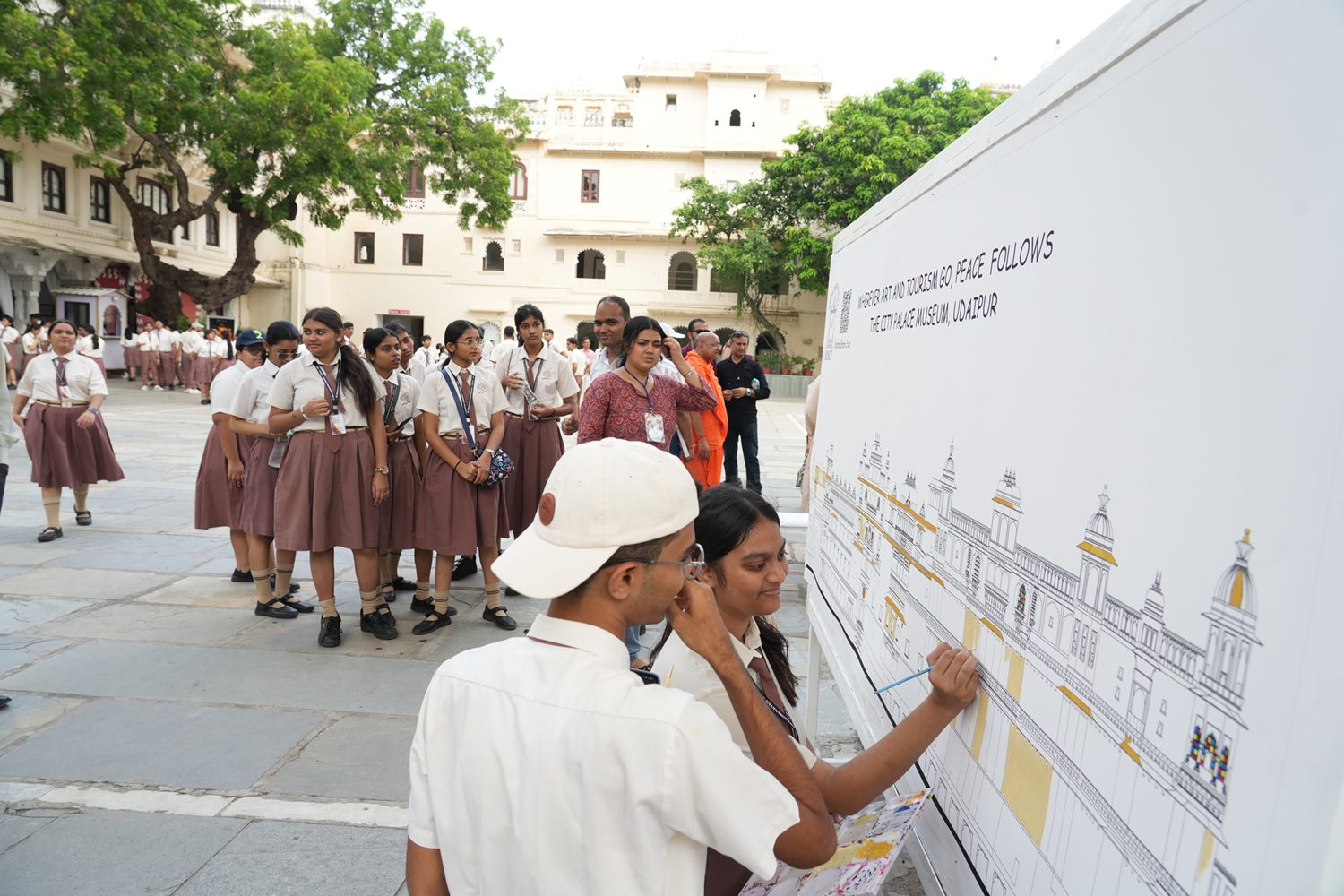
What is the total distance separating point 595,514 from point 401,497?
13.1 feet

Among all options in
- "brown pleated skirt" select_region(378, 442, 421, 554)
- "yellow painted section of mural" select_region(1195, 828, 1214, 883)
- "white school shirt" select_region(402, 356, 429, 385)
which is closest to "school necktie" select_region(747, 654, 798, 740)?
"yellow painted section of mural" select_region(1195, 828, 1214, 883)

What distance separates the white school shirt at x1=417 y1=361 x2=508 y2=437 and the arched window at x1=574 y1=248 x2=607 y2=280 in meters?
29.2

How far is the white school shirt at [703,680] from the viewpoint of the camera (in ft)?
5.04

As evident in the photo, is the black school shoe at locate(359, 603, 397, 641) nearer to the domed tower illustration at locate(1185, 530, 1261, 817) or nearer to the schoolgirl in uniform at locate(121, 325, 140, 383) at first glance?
the domed tower illustration at locate(1185, 530, 1261, 817)

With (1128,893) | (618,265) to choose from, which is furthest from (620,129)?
(1128,893)

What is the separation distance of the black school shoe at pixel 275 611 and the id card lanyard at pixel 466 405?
144cm

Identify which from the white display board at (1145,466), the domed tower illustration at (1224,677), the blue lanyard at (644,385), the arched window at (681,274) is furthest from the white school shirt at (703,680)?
the arched window at (681,274)

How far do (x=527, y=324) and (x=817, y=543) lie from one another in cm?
269

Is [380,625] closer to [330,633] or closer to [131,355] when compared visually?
[330,633]

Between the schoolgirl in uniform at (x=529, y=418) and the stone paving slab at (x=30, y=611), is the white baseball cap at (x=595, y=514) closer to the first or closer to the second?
the schoolgirl in uniform at (x=529, y=418)

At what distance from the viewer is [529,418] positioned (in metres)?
5.53

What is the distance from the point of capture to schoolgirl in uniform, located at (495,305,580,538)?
5434 mm

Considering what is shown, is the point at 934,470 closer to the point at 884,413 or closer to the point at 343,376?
the point at 884,413

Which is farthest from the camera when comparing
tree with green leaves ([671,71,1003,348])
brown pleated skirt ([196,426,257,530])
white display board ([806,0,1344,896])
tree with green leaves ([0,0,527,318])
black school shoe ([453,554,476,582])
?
tree with green leaves ([671,71,1003,348])
